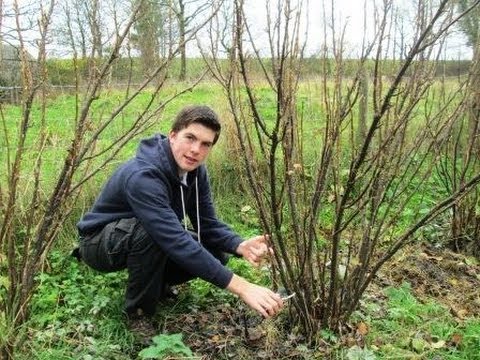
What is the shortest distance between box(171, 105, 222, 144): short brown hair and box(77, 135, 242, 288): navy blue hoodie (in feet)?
0.49

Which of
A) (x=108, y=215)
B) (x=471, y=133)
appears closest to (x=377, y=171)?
(x=108, y=215)

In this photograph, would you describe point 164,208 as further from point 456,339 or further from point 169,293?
point 456,339

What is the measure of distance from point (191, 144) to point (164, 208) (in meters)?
0.37

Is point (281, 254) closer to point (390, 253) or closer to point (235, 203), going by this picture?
point (390, 253)

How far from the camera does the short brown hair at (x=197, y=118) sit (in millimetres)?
2609

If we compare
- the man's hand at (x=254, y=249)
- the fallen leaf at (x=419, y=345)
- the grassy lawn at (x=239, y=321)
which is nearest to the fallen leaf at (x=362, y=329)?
the grassy lawn at (x=239, y=321)

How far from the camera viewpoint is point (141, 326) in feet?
8.91

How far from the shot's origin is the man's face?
2.62 m

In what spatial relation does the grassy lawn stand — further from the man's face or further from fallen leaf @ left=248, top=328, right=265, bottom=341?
the man's face

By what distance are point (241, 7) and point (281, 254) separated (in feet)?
4.06

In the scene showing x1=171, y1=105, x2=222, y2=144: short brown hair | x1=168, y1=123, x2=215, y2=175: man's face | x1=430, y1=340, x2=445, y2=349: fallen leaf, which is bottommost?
x1=430, y1=340, x2=445, y2=349: fallen leaf

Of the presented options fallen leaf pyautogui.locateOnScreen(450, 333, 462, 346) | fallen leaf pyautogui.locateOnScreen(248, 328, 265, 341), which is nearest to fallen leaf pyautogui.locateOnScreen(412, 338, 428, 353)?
fallen leaf pyautogui.locateOnScreen(450, 333, 462, 346)

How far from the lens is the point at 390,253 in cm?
241

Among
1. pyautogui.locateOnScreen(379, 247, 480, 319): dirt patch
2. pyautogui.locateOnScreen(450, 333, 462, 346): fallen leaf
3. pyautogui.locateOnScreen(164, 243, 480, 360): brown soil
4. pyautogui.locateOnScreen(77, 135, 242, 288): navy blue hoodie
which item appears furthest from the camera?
pyautogui.locateOnScreen(379, 247, 480, 319): dirt patch
